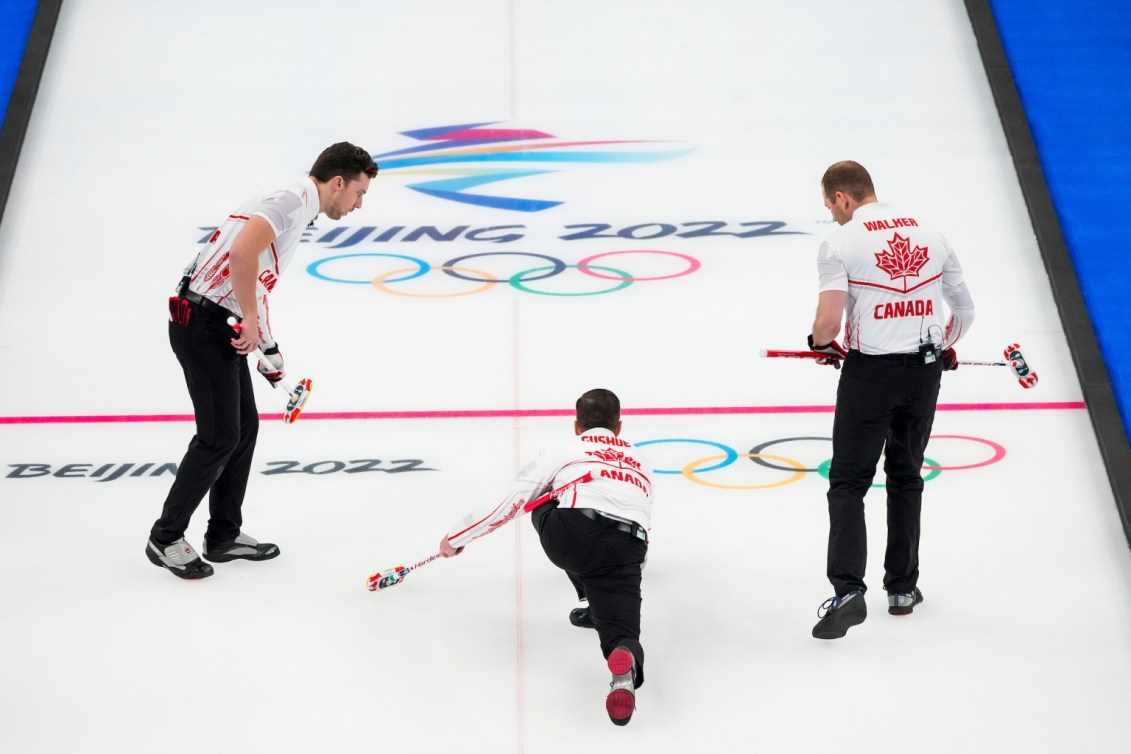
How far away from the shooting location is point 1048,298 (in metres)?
5.07

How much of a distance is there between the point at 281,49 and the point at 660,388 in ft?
10.9

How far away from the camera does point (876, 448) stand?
3117 mm

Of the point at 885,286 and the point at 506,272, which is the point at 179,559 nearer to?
the point at 885,286

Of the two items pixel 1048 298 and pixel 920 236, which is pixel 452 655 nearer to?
pixel 920 236

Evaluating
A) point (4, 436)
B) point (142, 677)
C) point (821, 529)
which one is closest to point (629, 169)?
point (821, 529)

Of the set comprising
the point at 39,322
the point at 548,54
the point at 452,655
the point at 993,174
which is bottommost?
the point at 452,655

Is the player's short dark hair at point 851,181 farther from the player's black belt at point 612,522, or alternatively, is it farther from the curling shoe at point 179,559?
the curling shoe at point 179,559

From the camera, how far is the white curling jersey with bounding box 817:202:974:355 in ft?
9.81

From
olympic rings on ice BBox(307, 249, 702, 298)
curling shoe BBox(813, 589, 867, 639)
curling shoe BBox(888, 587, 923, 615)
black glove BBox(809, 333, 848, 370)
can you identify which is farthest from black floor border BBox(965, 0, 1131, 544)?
olympic rings on ice BBox(307, 249, 702, 298)

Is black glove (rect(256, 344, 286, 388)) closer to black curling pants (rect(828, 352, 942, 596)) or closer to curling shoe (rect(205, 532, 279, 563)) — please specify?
curling shoe (rect(205, 532, 279, 563))

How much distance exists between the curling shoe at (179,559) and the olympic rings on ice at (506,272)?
1996 millimetres

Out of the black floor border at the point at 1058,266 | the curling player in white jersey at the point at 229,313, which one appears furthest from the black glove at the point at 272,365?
the black floor border at the point at 1058,266

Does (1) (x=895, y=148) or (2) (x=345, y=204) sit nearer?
(2) (x=345, y=204)

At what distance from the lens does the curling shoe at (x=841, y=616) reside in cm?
308
